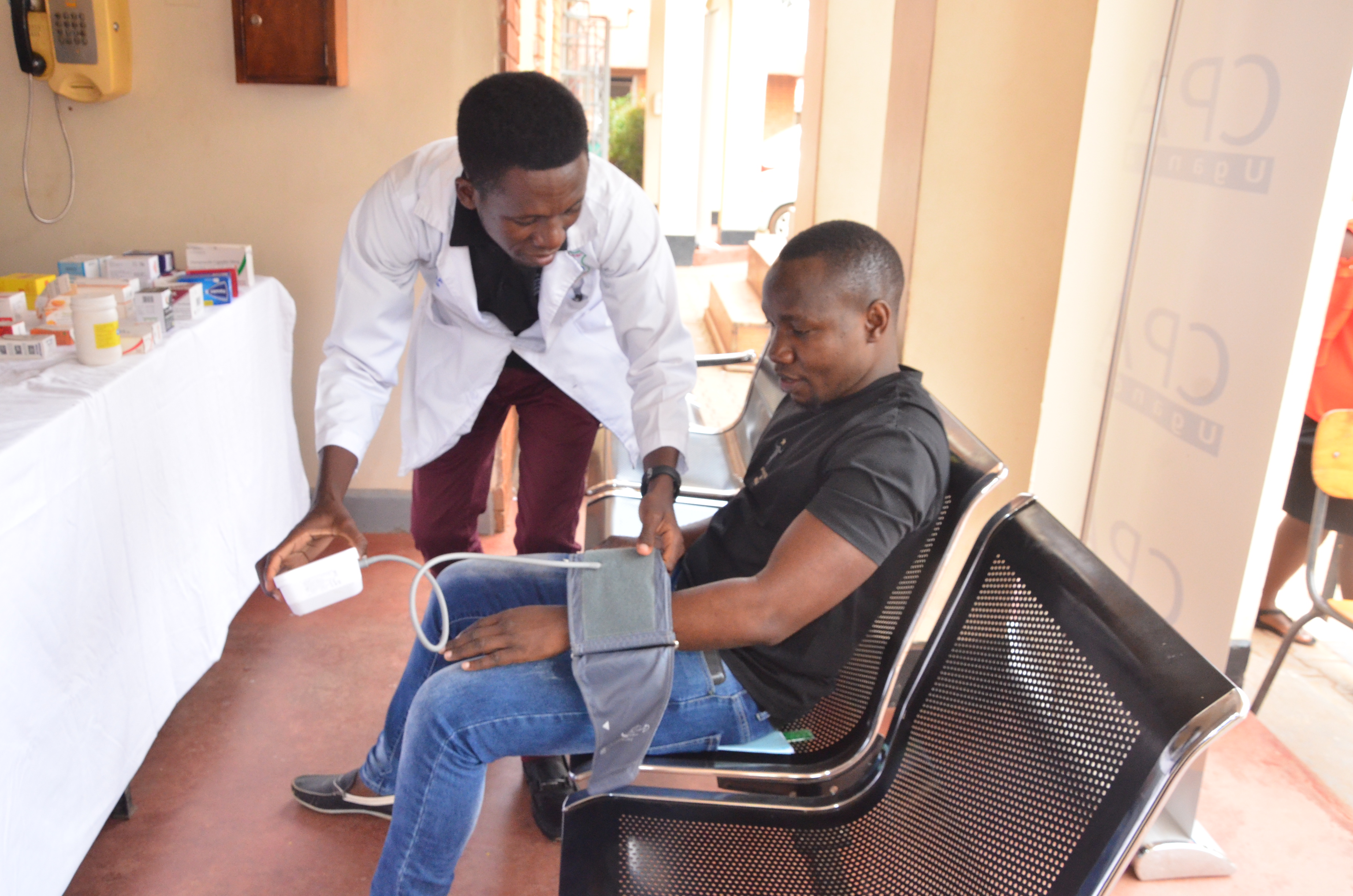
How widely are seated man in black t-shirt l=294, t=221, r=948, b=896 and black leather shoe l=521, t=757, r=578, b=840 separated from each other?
619 millimetres

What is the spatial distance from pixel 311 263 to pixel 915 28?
77.5 inches

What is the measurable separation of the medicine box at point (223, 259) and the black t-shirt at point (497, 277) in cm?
120

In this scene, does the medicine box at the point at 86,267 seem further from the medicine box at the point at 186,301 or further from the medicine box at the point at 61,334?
the medicine box at the point at 61,334

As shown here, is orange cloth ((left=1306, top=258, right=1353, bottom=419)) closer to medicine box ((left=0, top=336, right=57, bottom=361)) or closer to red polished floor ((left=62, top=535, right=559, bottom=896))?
red polished floor ((left=62, top=535, right=559, bottom=896))

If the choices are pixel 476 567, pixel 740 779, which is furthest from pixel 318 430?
pixel 740 779

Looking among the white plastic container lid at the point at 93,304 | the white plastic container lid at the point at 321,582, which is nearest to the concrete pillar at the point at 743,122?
the white plastic container lid at the point at 93,304

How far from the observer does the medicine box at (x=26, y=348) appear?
2004 millimetres

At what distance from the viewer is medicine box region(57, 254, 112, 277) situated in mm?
2480

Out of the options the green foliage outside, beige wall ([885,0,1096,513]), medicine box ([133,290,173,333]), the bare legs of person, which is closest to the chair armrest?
beige wall ([885,0,1096,513])

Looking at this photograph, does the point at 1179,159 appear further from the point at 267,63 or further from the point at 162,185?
the point at 162,185

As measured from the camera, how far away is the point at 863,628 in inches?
51.2

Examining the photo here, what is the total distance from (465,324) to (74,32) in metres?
1.73

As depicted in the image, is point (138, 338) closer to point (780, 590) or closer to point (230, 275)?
point (230, 275)

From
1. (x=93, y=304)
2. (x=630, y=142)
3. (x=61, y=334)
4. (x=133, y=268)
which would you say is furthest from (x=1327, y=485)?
(x=630, y=142)
